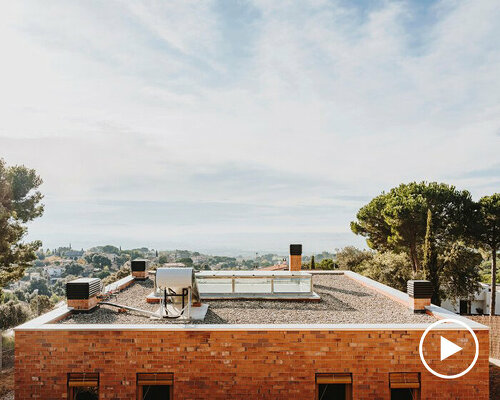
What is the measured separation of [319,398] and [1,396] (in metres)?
11.7

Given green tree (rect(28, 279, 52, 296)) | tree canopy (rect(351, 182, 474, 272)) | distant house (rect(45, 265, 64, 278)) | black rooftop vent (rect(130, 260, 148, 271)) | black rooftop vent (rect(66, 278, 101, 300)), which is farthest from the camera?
distant house (rect(45, 265, 64, 278))

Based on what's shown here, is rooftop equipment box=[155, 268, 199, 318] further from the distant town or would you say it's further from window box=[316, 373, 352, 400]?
the distant town

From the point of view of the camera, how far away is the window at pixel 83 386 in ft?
25.7

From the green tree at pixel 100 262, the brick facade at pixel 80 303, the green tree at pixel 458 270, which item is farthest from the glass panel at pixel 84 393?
the green tree at pixel 100 262

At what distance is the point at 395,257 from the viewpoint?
27.2 metres

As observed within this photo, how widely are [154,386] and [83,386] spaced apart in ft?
4.96

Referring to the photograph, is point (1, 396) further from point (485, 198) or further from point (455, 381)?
point (485, 198)

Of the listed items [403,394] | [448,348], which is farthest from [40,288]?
[448,348]

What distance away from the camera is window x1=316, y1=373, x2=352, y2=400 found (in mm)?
7910

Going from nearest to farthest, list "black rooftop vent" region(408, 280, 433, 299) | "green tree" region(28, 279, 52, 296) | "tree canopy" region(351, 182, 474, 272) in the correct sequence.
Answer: "black rooftop vent" region(408, 280, 433, 299)
"tree canopy" region(351, 182, 474, 272)
"green tree" region(28, 279, 52, 296)

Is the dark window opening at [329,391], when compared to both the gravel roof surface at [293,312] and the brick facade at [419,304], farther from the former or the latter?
the brick facade at [419,304]

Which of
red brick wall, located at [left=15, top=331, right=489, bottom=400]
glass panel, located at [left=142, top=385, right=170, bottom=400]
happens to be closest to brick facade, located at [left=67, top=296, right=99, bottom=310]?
red brick wall, located at [left=15, top=331, right=489, bottom=400]

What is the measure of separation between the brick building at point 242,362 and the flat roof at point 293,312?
809mm

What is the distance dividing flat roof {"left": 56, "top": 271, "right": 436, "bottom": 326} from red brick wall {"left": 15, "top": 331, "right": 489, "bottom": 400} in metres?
0.83
